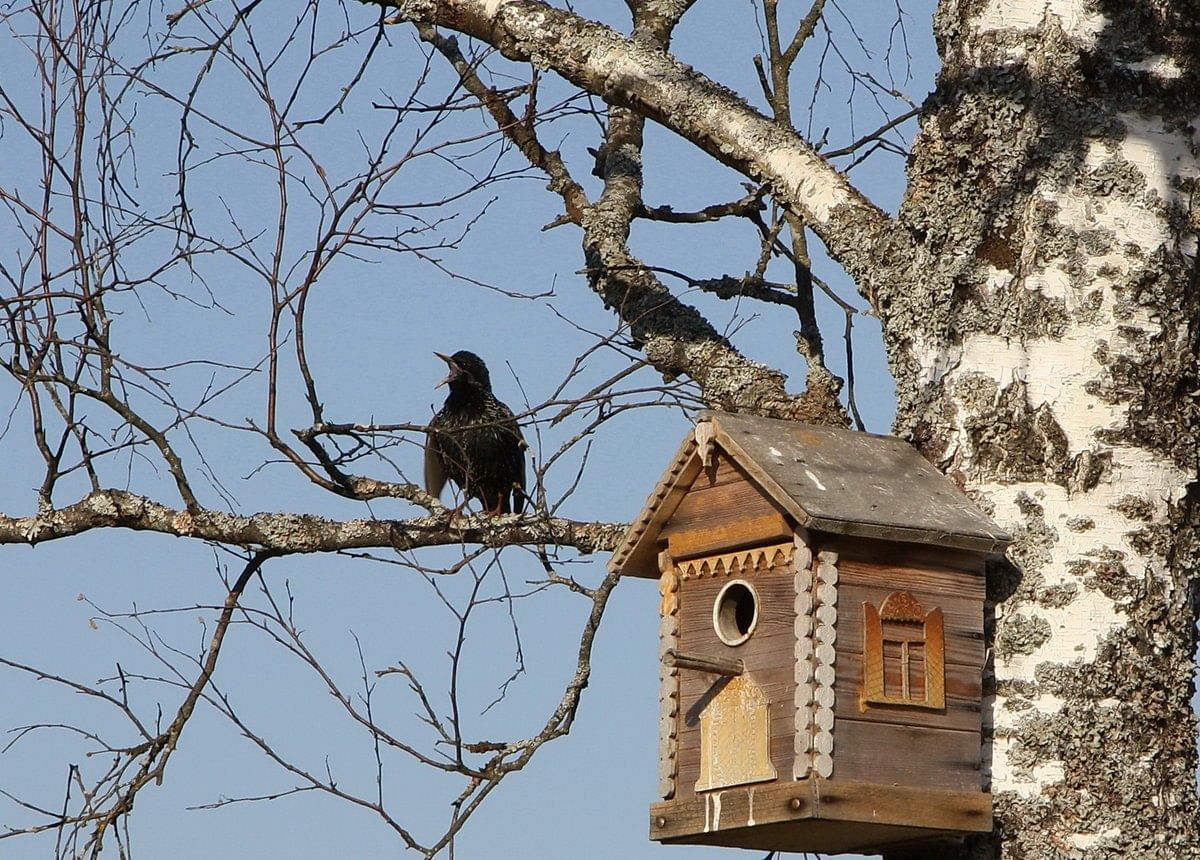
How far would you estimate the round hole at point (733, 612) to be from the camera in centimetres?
302

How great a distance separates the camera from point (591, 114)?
4.55 m

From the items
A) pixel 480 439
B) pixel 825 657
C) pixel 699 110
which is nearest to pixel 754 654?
pixel 825 657

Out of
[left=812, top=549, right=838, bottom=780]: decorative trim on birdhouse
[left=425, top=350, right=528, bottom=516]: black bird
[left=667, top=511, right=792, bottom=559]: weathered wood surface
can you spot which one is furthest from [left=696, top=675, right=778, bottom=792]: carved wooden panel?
[left=425, top=350, right=528, bottom=516]: black bird

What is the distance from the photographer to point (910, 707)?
2771 millimetres

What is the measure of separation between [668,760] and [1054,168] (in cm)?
127

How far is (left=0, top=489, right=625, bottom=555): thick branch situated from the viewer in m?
3.71

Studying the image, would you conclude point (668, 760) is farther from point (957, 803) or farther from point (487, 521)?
point (487, 521)

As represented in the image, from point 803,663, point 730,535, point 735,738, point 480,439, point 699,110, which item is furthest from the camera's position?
point 480,439

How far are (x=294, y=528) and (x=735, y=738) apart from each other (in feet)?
4.23

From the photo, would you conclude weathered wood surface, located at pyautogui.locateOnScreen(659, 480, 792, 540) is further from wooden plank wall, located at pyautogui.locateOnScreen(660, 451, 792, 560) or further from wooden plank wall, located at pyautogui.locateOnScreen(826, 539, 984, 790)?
wooden plank wall, located at pyautogui.locateOnScreen(826, 539, 984, 790)

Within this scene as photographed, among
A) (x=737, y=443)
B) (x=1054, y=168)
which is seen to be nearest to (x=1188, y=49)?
(x=1054, y=168)

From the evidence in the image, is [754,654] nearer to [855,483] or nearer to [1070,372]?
[855,483]

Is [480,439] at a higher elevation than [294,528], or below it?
higher

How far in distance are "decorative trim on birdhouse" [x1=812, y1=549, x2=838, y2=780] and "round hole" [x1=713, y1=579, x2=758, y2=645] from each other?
0.76 feet
